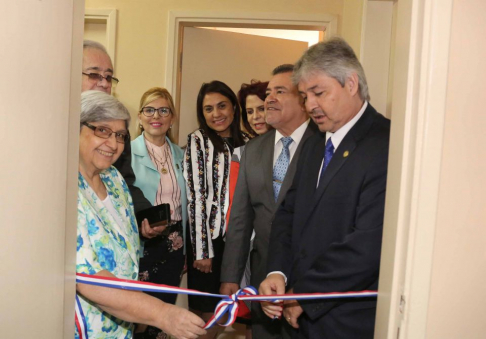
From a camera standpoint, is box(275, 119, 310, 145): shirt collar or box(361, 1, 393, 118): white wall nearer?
box(275, 119, 310, 145): shirt collar

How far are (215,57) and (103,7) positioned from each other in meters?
1.08

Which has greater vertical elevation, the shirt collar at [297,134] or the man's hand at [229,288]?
the shirt collar at [297,134]

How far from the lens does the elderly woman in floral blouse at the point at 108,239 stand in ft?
5.80

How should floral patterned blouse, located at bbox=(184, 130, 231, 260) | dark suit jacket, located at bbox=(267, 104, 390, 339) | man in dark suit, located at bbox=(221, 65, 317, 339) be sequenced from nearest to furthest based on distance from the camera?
dark suit jacket, located at bbox=(267, 104, 390, 339)
man in dark suit, located at bbox=(221, 65, 317, 339)
floral patterned blouse, located at bbox=(184, 130, 231, 260)

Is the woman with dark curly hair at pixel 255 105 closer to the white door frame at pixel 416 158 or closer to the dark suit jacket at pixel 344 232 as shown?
the dark suit jacket at pixel 344 232

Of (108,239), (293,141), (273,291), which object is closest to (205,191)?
(293,141)

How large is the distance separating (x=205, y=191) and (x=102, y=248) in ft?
5.98

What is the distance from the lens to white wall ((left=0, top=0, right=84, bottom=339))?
1214 millimetres

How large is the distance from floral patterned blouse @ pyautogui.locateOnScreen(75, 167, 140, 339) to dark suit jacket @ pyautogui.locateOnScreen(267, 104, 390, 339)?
26.6 inches

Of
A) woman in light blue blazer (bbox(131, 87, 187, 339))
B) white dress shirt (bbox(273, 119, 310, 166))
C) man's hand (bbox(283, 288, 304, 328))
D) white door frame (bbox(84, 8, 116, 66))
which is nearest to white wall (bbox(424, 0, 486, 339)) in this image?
man's hand (bbox(283, 288, 304, 328))

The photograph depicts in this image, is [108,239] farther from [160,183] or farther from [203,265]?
[203,265]

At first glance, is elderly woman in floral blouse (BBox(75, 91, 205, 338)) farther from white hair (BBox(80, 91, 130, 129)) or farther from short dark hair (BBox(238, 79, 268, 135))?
short dark hair (BBox(238, 79, 268, 135))

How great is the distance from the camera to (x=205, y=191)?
3.63m

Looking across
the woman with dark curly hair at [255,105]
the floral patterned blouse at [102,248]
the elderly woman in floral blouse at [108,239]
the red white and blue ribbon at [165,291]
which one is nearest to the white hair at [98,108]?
the elderly woman in floral blouse at [108,239]
